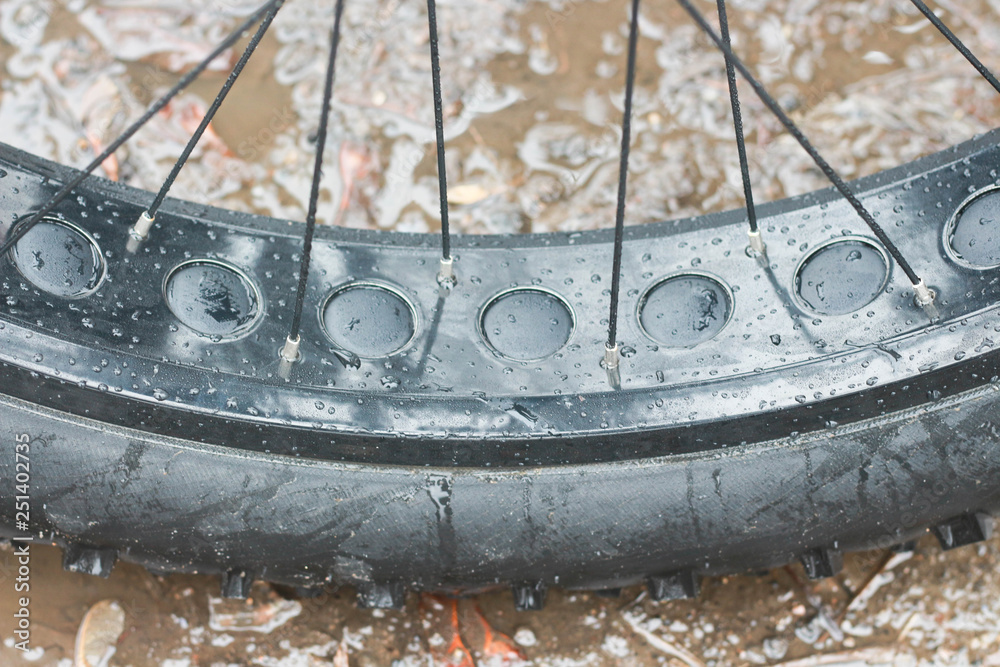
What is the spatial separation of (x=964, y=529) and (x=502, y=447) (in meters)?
1.03

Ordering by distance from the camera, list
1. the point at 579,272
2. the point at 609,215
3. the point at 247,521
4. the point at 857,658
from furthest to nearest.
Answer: the point at 609,215
the point at 857,658
the point at 579,272
the point at 247,521

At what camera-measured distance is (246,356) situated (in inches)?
80.4

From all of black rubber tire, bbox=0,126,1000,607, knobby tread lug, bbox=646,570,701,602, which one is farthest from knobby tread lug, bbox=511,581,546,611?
knobby tread lug, bbox=646,570,701,602

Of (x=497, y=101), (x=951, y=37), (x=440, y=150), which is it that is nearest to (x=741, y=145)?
(x=951, y=37)

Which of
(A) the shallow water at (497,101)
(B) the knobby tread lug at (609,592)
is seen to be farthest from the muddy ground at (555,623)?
(A) the shallow water at (497,101)

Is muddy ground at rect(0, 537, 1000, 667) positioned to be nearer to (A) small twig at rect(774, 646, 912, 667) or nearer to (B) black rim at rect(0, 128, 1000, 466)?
(A) small twig at rect(774, 646, 912, 667)

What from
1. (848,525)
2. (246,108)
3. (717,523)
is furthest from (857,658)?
(246,108)

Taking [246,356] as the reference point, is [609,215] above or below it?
above

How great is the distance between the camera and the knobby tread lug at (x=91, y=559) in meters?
2.13

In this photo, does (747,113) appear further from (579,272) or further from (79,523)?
(79,523)

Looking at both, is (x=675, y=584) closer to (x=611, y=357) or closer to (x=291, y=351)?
(x=611, y=357)

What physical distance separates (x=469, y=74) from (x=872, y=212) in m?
1.46

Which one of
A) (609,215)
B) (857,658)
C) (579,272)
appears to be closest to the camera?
(579,272)

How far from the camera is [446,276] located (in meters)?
2.13
